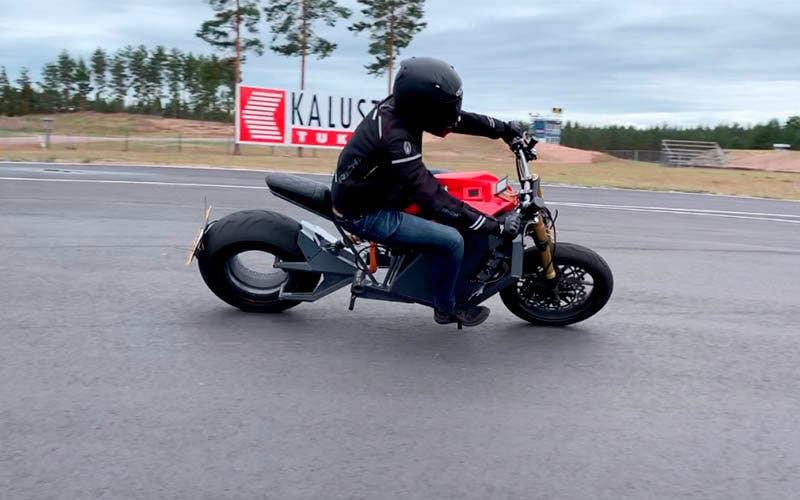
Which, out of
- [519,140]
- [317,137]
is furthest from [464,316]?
[317,137]

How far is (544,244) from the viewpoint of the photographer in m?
5.56

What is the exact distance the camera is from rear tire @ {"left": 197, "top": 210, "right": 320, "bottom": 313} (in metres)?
5.89

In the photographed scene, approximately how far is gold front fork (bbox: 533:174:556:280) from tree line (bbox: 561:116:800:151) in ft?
280

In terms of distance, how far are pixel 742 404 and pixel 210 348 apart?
328 cm

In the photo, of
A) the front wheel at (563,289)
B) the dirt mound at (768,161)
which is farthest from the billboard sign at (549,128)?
the front wheel at (563,289)

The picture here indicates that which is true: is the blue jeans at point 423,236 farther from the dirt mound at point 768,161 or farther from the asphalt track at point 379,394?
the dirt mound at point 768,161

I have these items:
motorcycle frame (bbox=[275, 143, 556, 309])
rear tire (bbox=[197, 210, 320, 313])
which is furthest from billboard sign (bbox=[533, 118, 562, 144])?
motorcycle frame (bbox=[275, 143, 556, 309])

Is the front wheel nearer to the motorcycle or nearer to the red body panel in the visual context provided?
the motorcycle

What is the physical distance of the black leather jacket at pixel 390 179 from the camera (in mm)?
5023

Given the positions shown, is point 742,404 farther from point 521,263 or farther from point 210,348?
point 210,348

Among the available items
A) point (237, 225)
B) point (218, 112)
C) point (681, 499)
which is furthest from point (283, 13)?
point (218, 112)

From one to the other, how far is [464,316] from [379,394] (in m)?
1.15

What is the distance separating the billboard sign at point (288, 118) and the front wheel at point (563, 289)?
71.6 ft

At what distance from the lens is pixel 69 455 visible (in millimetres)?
3738
